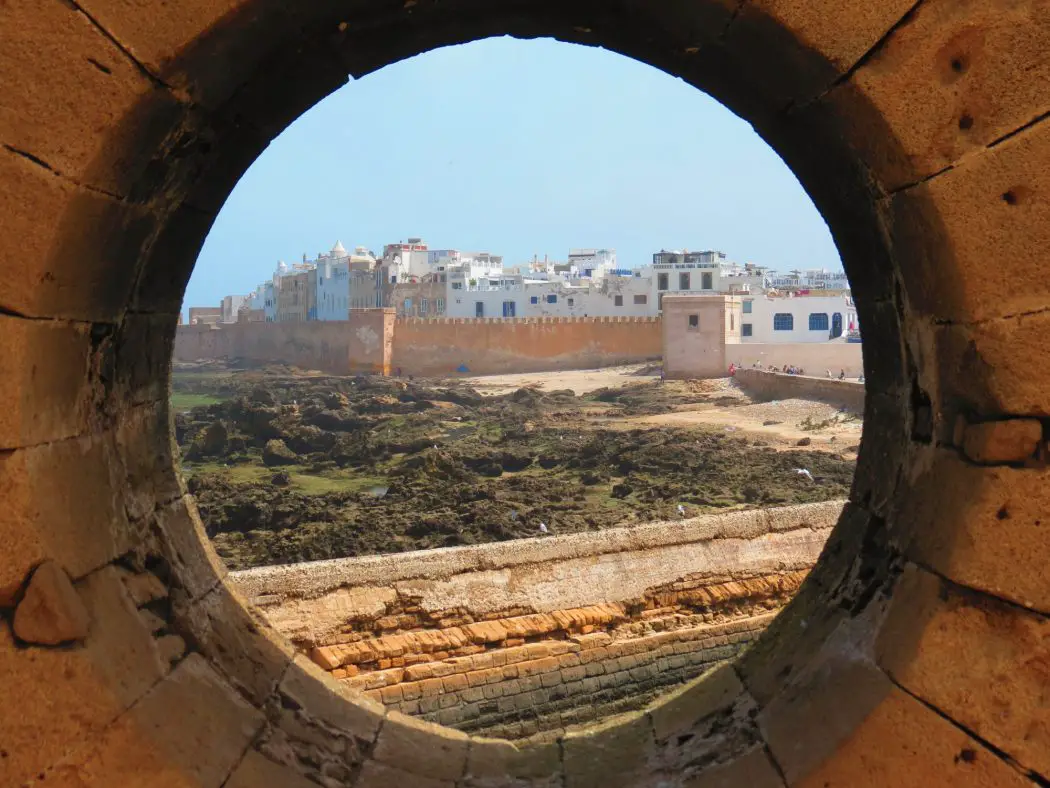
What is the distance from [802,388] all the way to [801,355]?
26.4 feet

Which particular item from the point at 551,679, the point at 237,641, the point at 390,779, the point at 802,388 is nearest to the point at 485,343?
the point at 802,388

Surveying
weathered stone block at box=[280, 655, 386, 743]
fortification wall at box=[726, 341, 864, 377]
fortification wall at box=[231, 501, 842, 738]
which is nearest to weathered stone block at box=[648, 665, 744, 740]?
weathered stone block at box=[280, 655, 386, 743]

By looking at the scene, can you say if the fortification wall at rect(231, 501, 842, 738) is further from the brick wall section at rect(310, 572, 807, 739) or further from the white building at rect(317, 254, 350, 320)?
the white building at rect(317, 254, 350, 320)

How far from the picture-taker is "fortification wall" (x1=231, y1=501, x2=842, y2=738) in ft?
23.2

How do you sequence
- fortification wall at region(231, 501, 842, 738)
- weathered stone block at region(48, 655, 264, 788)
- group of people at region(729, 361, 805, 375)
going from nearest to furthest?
weathered stone block at region(48, 655, 264, 788), fortification wall at region(231, 501, 842, 738), group of people at region(729, 361, 805, 375)

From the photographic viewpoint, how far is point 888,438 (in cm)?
222

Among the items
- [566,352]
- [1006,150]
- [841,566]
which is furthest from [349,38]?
[566,352]

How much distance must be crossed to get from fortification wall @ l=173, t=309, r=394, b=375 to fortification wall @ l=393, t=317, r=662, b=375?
98 centimetres

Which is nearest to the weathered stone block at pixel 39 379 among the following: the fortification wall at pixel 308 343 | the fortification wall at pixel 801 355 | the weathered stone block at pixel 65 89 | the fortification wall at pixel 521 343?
the weathered stone block at pixel 65 89

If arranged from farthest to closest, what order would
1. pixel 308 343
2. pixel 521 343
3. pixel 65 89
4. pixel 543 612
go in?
pixel 308 343
pixel 521 343
pixel 543 612
pixel 65 89

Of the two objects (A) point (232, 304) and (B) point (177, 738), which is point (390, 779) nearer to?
(B) point (177, 738)

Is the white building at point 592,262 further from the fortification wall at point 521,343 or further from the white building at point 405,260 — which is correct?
the fortification wall at point 521,343

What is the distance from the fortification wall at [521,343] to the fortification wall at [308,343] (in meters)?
0.98

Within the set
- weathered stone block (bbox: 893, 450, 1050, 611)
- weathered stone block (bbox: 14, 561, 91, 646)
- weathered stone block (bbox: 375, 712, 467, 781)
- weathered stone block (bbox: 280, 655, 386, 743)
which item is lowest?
weathered stone block (bbox: 375, 712, 467, 781)
